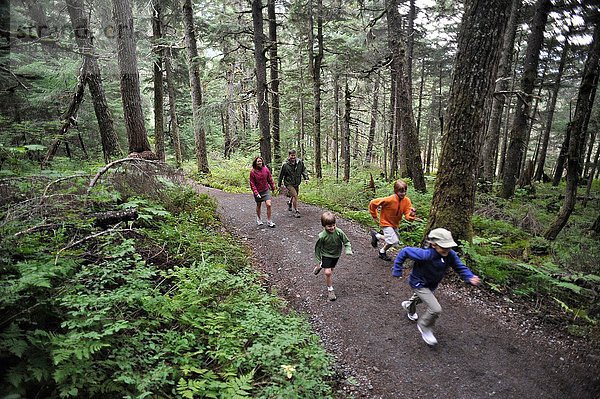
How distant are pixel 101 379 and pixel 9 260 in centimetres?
167

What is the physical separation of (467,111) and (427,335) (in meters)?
4.54

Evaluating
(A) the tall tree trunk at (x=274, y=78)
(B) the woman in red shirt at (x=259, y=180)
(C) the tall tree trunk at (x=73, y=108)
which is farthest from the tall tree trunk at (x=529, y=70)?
(C) the tall tree trunk at (x=73, y=108)

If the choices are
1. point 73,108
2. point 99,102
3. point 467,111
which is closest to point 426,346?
point 467,111

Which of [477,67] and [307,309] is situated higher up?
[477,67]

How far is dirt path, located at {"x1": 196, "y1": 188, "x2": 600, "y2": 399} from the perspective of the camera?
3.95 metres

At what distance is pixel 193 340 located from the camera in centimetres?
389

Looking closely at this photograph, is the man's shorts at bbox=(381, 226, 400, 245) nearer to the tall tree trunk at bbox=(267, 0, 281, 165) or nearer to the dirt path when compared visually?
the dirt path

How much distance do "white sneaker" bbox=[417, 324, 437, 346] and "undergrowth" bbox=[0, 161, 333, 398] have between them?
1.63 meters

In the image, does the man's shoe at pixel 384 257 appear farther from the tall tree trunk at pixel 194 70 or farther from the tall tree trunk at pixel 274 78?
the tall tree trunk at pixel 194 70

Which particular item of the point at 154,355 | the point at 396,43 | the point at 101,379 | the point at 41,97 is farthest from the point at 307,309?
the point at 396,43

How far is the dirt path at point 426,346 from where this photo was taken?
3945mm

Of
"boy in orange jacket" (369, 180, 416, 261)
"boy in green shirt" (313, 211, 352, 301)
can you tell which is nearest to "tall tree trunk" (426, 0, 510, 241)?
"boy in orange jacket" (369, 180, 416, 261)

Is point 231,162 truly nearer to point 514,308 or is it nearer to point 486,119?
point 486,119

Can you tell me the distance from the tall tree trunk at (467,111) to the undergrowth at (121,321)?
13.5ft
